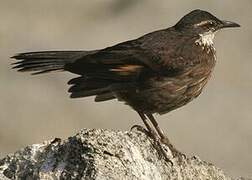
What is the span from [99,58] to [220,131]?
20.3ft

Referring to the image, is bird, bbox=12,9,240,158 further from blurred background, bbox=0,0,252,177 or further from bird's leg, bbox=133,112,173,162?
blurred background, bbox=0,0,252,177

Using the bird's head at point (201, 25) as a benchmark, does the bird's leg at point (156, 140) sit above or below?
below

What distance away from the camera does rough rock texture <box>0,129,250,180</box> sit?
8000mm

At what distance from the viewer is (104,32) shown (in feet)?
64.6

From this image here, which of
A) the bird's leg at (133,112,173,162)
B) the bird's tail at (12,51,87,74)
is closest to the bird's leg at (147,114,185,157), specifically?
the bird's leg at (133,112,173,162)

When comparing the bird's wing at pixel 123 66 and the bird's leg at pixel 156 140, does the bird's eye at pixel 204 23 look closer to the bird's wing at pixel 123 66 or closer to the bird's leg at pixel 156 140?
the bird's wing at pixel 123 66

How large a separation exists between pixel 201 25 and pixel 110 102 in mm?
5813

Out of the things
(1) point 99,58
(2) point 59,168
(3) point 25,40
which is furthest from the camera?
(3) point 25,40

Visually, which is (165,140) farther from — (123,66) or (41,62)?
(41,62)

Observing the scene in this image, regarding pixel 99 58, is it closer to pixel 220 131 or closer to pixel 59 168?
pixel 59 168

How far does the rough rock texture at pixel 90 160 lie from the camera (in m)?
8.00

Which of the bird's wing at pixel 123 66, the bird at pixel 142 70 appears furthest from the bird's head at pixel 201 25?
the bird's wing at pixel 123 66

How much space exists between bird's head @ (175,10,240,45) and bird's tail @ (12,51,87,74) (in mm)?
1074

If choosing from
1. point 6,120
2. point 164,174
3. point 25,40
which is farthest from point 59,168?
point 25,40
